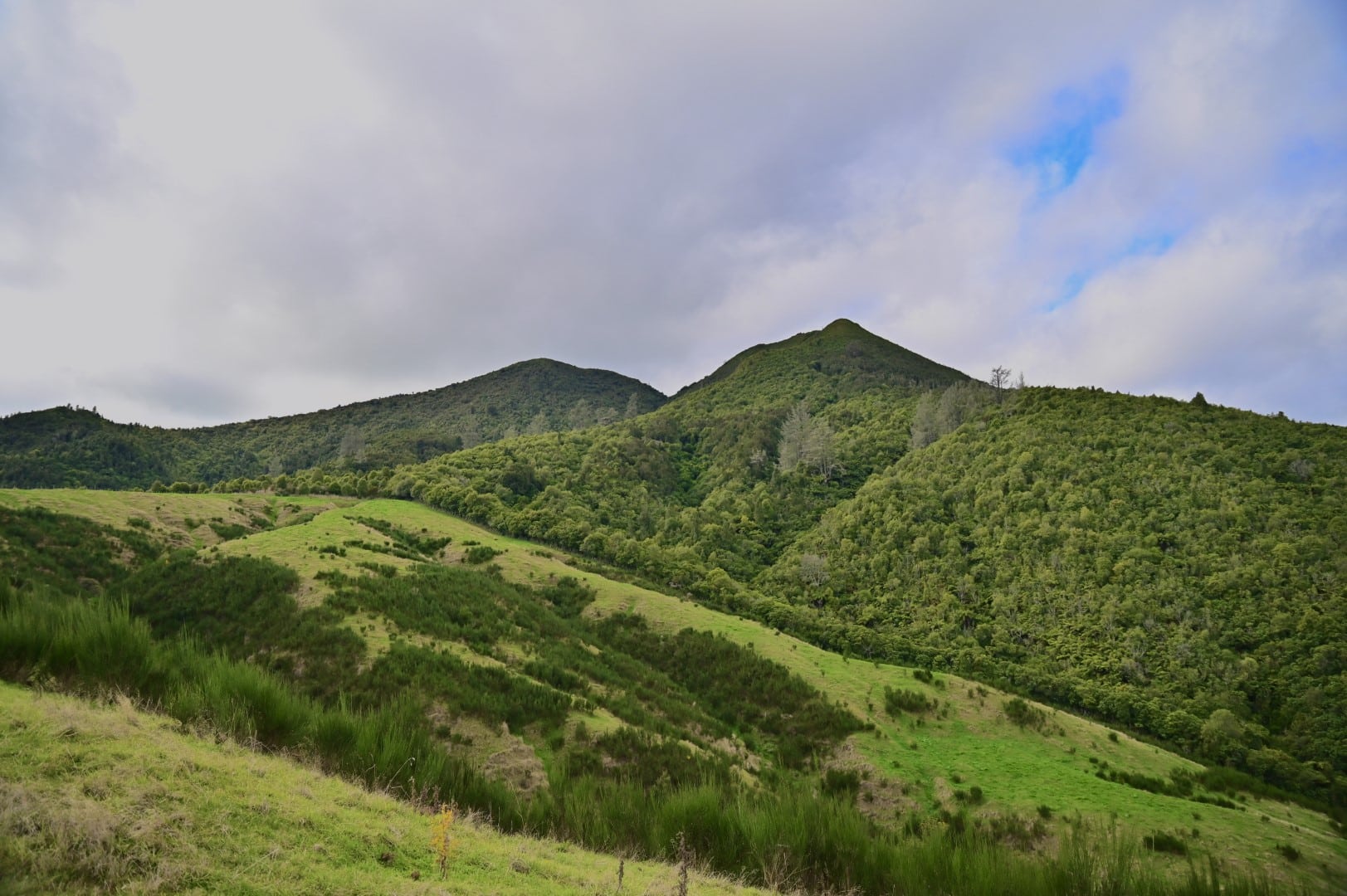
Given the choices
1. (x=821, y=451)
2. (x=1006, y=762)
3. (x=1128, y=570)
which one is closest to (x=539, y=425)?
(x=821, y=451)

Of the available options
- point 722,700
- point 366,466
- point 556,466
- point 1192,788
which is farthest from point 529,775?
point 366,466

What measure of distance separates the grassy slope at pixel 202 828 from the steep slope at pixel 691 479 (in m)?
47.8

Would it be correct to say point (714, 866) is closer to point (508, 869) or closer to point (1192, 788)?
point (508, 869)

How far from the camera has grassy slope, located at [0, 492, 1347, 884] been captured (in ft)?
54.4

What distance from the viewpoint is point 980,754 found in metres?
23.1

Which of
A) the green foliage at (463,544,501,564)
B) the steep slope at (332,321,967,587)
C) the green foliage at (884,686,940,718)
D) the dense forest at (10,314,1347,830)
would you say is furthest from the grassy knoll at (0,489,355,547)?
the green foliage at (884,686,940,718)

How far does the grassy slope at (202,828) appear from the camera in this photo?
14.6 ft

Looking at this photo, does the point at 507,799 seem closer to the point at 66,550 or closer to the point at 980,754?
the point at 980,754

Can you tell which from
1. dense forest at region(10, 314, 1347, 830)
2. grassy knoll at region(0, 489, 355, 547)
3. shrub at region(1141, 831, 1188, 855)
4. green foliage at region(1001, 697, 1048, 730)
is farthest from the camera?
dense forest at region(10, 314, 1347, 830)

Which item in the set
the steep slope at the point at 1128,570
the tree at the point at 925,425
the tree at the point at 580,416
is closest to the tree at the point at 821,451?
the tree at the point at 925,425

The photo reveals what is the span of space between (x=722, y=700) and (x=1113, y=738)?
60.0ft

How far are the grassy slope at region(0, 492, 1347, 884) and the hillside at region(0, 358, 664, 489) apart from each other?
84856mm

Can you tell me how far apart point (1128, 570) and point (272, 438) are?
187245 millimetres

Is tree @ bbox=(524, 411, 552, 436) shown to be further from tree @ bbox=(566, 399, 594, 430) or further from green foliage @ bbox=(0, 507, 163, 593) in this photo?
green foliage @ bbox=(0, 507, 163, 593)
